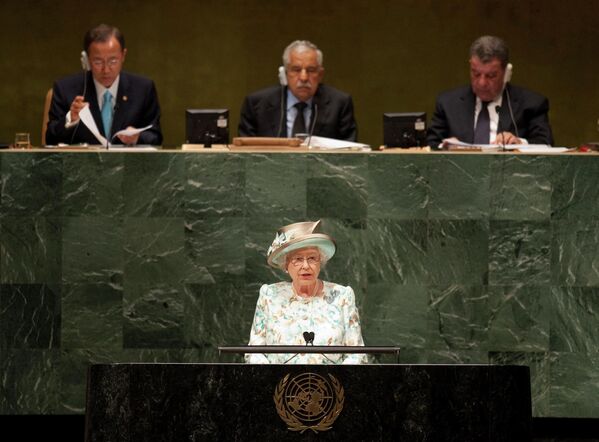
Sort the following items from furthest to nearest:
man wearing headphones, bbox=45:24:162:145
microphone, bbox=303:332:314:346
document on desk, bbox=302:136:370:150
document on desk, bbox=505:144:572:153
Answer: man wearing headphones, bbox=45:24:162:145 → document on desk, bbox=302:136:370:150 → document on desk, bbox=505:144:572:153 → microphone, bbox=303:332:314:346

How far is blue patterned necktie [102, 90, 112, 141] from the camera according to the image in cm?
830

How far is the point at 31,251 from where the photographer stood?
7.39 metres

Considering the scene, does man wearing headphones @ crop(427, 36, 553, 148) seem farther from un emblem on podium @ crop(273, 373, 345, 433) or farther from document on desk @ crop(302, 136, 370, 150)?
un emblem on podium @ crop(273, 373, 345, 433)

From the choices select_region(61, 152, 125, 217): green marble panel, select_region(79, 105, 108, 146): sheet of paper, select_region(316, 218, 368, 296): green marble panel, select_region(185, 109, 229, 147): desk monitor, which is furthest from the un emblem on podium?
select_region(79, 105, 108, 146): sheet of paper

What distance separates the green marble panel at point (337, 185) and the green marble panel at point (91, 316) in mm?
1136

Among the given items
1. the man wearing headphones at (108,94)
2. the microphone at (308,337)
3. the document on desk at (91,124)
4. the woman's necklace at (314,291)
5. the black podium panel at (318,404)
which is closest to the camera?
the black podium panel at (318,404)

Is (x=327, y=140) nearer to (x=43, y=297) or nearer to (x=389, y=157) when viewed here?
(x=389, y=157)

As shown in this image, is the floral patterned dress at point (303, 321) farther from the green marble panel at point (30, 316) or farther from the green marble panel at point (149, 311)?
the green marble panel at point (30, 316)

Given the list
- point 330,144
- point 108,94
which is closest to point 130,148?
point 108,94

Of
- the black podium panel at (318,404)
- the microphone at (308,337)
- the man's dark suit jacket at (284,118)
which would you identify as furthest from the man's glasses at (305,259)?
the man's dark suit jacket at (284,118)

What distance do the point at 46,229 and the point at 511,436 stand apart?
132 inches

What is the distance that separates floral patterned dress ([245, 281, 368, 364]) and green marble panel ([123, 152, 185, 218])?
1.41 meters

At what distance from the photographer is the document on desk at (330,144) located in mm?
7590

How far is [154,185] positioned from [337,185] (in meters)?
0.96
